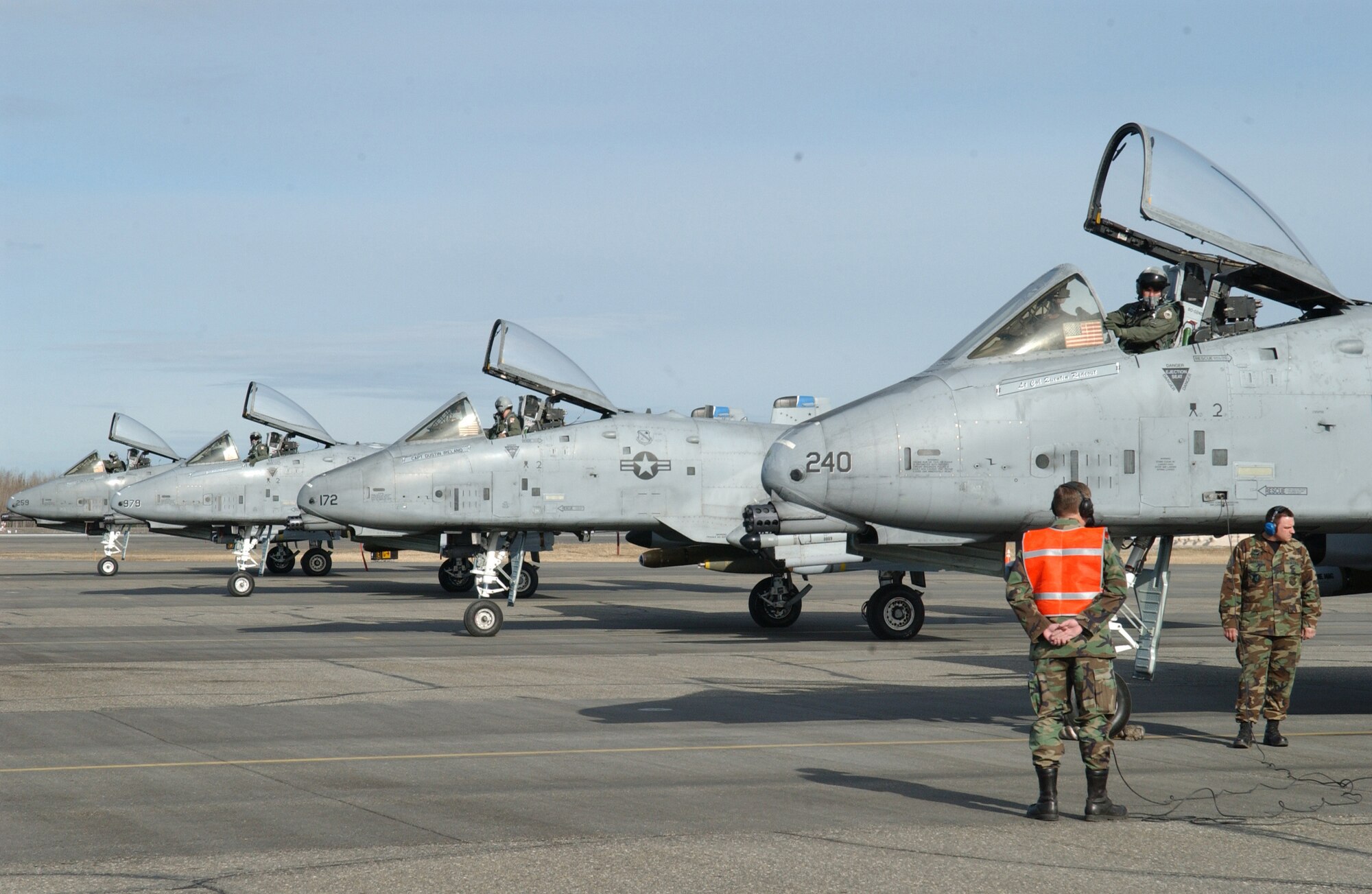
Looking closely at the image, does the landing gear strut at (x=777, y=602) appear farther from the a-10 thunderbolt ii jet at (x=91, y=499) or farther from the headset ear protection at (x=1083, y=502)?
the a-10 thunderbolt ii jet at (x=91, y=499)

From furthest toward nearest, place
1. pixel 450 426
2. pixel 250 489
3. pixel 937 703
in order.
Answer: pixel 250 489, pixel 450 426, pixel 937 703

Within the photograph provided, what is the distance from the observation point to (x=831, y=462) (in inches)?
408

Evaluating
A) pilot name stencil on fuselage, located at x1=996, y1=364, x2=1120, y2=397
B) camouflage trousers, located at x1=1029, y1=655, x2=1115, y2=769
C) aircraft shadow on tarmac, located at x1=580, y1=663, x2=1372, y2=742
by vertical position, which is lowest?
aircraft shadow on tarmac, located at x1=580, y1=663, x2=1372, y2=742

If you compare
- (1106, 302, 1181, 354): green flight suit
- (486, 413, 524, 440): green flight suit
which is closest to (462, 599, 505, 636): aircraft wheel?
(486, 413, 524, 440): green flight suit

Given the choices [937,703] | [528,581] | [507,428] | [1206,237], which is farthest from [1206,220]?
[528,581]

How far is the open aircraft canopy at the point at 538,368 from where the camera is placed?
2130 cm

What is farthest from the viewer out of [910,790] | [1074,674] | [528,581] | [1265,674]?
[528,581]

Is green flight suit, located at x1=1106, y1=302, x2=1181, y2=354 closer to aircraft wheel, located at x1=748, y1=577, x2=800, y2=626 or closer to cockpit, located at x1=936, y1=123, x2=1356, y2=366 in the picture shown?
cockpit, located at x1=936, y1=123, x2=1356, y2=366

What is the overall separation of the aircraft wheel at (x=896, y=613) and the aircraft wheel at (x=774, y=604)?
76.4 inches

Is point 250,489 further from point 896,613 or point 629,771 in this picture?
point 629,771

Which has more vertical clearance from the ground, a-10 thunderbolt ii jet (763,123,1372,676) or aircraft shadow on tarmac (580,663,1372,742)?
a-10 thunderbolt ii jet (763,123,1372,676)

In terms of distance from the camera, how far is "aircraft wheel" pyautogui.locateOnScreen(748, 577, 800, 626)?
68.7ft

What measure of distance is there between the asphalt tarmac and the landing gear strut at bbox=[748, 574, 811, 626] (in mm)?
1893

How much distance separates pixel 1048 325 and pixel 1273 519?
7.22ft
